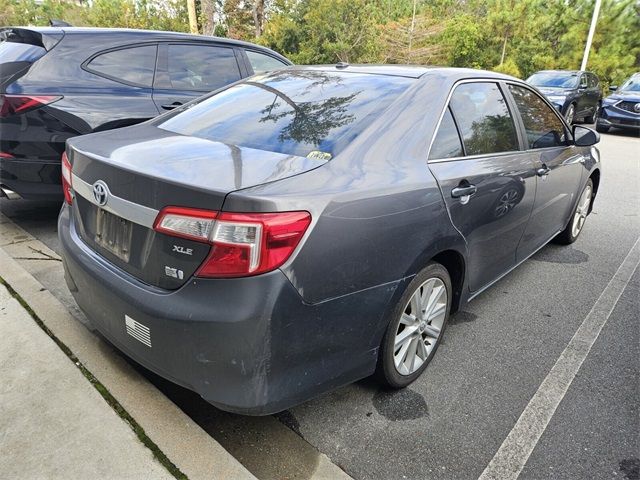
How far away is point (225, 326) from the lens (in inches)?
65.2

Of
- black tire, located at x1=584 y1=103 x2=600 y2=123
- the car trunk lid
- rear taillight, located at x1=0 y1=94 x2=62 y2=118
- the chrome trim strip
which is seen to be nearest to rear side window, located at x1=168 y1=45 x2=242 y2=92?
rear taillight, located at x1=0 y1=94 x2=62 y2=118

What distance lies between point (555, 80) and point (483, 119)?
13.2 meters

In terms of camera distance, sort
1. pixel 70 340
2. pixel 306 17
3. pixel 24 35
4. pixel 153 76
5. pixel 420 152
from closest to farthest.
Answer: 1. pixel 420 152
2. pixel 70 340
3. pixel 24 35
4. pixel 153 76
5. pixel 306 17

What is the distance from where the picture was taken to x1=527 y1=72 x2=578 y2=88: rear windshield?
13.6 m

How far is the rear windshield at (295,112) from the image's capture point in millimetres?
2139

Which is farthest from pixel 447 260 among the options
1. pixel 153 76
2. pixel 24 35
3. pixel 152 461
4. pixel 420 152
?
pixel 24 35

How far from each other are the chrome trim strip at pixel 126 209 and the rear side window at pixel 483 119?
5.57 ft

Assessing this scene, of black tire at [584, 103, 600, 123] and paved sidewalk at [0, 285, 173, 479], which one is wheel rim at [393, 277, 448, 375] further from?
black tire at [584, 103, 600, 123]

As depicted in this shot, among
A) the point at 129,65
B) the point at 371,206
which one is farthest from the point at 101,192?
the point at 129,65

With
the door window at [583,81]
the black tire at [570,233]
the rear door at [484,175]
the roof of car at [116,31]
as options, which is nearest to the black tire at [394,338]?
the rear door at [484,175]

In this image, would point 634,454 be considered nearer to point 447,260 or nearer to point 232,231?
point 447,260

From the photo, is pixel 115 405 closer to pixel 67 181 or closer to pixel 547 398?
pixel 67 181

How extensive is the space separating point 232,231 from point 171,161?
53 centimetres

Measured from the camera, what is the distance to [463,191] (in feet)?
7.97
